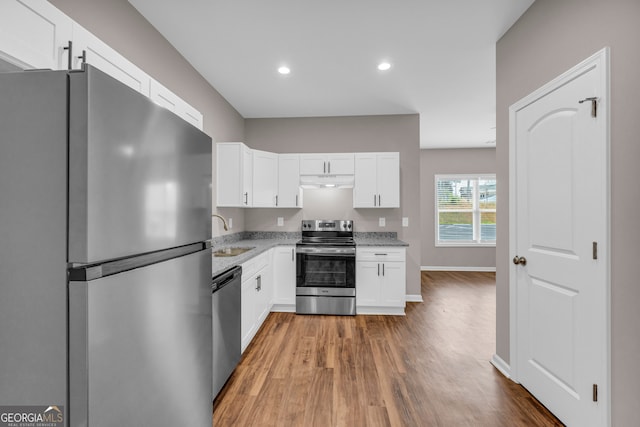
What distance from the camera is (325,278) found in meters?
3.78

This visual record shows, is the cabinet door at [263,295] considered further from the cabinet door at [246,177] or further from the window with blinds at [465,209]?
the window with blinds at [465,209]

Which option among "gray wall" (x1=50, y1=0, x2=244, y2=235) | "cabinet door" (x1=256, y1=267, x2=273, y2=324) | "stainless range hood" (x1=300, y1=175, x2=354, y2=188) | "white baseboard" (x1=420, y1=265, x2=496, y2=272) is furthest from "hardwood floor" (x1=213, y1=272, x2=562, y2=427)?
"white baseboard" (x1=420, y1=265, x2=496, y2=272)

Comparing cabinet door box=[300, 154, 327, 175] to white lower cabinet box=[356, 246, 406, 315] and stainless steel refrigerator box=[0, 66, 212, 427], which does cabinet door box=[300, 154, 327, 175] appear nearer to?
white lower cabinet box=[356, 246, 406, 315]

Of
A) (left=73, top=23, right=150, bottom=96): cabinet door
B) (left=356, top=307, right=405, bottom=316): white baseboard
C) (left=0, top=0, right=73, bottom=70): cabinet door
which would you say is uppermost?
(left=73, top=23, right=150, bottom=96): cabinet door

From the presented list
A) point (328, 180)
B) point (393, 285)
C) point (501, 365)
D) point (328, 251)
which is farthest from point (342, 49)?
point (501, 365)

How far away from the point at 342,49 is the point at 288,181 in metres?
1.99

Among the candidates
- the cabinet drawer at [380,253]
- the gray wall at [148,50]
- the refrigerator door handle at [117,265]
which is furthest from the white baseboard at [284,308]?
the refrigerator door handle at [117,265]

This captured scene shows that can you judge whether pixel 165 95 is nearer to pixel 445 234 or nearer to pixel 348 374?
pixel 348 374

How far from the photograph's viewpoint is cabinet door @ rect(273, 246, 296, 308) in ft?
12.7

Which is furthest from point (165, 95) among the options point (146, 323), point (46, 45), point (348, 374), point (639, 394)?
point (639, 394)

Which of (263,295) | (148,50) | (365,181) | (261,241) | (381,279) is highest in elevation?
(148,50)

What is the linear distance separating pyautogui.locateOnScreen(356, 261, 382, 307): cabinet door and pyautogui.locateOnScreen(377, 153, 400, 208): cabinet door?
2.96 feet

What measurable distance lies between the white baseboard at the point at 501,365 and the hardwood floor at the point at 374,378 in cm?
5

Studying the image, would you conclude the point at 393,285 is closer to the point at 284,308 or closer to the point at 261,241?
the point at 284,308
